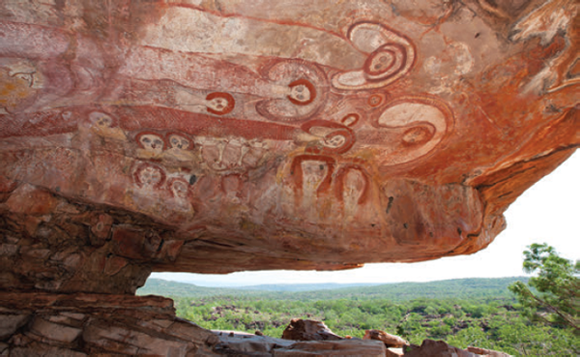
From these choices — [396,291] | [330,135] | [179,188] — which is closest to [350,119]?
[330,135]

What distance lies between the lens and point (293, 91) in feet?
10.7

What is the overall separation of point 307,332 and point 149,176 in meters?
7.35

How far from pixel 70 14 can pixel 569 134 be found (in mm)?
5507

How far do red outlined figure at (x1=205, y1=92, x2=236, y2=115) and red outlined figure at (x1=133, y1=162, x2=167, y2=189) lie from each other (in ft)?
4.33

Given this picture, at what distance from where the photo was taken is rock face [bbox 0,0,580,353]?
8.38ft

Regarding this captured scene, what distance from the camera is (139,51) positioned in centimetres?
273

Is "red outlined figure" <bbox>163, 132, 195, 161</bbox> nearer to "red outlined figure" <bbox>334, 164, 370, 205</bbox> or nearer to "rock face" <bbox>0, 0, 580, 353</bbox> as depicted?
"rock face" <bbox>0, 0, 580, 353</bbox>

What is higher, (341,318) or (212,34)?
(212,34)

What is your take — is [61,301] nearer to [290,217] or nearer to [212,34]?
[290,217]

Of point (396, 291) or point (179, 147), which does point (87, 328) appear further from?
point (396, 291)

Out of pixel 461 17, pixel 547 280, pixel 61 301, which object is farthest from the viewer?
pixel 547 280

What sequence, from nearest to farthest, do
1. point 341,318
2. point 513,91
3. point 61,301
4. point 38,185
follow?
1. point 513,91
2. point 38,185
3. point 61,301
4. point 341,318

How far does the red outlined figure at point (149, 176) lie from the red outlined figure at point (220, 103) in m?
1.32

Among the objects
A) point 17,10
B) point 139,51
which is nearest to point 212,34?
point 139,51
